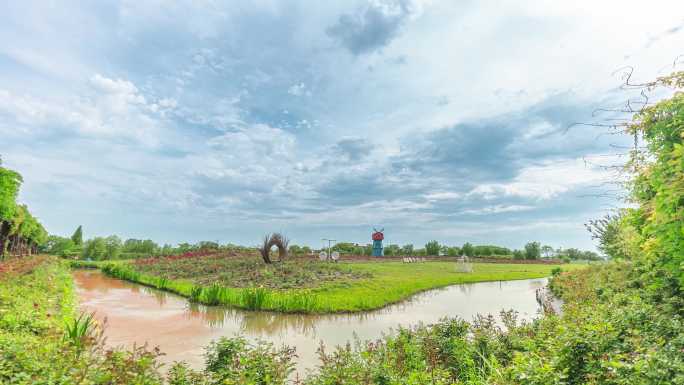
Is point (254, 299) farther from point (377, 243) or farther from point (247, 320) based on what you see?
point (377, 243)

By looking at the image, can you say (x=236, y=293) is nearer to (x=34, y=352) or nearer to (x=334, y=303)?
(x=334, y=303)

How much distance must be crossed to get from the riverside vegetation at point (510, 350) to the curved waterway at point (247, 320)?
1.83 m

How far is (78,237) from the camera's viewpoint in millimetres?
42125

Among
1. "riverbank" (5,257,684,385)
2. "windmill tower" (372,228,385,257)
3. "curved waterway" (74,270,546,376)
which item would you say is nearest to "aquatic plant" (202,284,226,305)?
"curved waterway" (74,270,546,376)

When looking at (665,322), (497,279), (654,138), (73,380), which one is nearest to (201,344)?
(73,380)

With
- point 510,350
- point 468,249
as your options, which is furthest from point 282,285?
point 468,249

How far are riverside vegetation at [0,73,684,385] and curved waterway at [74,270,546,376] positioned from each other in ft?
6.00

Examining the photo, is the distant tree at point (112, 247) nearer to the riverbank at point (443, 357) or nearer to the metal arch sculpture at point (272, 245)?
the metal arch sculpture at point (272, 245)

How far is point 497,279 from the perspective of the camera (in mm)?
20703

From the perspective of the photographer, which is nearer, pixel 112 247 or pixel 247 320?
pixel 247 320

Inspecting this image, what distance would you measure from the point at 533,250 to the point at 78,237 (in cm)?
5726

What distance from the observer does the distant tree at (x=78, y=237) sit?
136ft

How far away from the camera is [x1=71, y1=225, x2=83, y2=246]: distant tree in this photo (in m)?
41.6

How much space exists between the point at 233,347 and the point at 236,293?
25.6 ft
